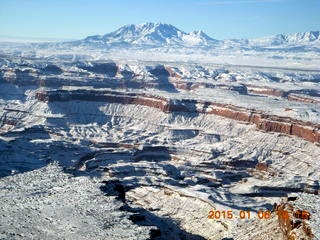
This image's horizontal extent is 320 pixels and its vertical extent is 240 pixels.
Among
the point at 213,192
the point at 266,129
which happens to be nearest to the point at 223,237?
the point at 213,192

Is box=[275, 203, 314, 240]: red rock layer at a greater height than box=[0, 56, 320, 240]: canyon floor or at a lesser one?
greater

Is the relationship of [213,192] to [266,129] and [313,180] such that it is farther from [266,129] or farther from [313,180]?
[266,129]

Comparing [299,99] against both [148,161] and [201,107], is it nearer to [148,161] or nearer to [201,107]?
[201,107]
